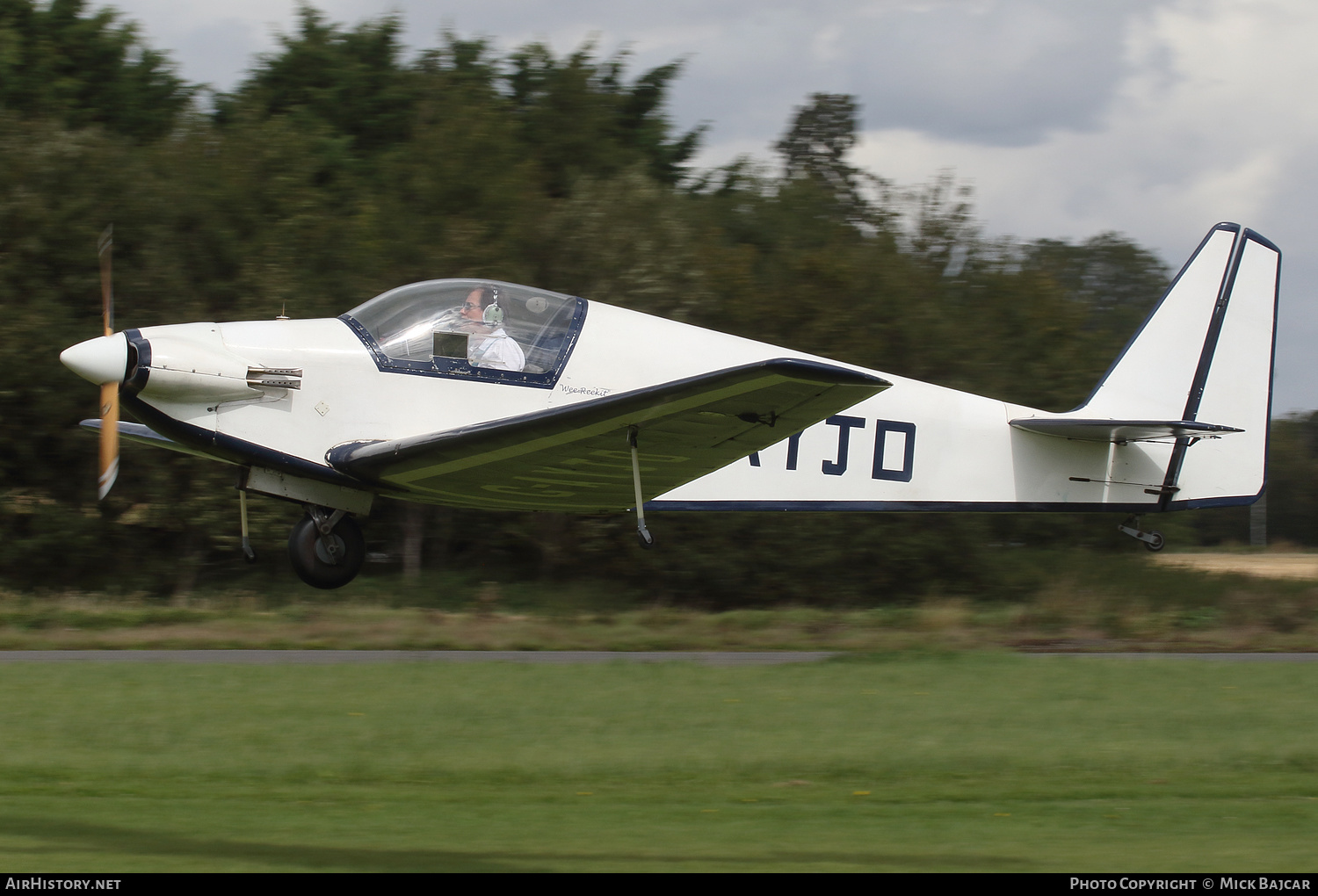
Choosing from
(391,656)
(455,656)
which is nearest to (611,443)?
(455,656)

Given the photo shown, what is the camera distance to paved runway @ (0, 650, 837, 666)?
33.7 feet

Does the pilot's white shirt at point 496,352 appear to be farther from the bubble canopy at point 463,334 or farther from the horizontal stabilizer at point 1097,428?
the horizontal stabilizer at point 1097,428

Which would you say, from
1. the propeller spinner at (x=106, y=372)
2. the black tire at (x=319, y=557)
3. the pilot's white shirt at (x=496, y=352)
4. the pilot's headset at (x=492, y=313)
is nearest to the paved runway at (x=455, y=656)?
the black tire at (x=319, y=557)

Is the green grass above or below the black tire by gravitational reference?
below

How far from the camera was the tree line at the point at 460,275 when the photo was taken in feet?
52.3

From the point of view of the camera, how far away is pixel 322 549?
9.34 meters

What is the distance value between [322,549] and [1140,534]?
24.6 feet

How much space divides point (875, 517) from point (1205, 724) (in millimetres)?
9337

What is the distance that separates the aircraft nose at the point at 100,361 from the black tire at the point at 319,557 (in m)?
1.87

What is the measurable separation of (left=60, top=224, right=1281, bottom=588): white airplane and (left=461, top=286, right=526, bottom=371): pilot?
0.05 ft

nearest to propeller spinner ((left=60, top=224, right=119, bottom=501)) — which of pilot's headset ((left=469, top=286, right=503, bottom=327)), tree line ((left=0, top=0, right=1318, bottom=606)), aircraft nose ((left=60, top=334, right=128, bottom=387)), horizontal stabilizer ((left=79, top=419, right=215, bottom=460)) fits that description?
aircraft nose ((left=60, top=334, right=128, bottom=387))

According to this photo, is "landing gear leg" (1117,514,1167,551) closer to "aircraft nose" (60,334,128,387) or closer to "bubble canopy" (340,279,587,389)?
"bubble canopy" (340,279,587,389)

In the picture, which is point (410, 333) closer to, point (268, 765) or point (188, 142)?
point (268, 765)

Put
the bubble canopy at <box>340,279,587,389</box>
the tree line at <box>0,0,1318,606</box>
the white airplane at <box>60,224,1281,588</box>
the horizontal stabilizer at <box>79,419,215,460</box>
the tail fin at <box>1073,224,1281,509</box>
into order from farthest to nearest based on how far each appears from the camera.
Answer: the tree line at <box>0,0,1318,606</box>
the tail fin at <box>1073,224,1281,509</box>
the horizontal stabilizer at <box>79,419,215,460</box>
the bubble canopy at <box>340,279,587,389</box>
the white airplane at <box>60,224,1281,588</box>
